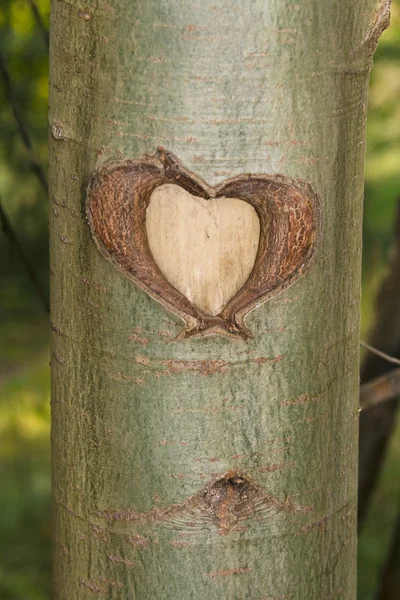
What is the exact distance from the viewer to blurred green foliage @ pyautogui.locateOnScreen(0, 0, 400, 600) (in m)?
3.31

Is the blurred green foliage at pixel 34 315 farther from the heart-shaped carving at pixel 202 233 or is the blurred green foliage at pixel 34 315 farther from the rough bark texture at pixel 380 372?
the heart-shaped carving at pixel 202 233

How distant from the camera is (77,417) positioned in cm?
99

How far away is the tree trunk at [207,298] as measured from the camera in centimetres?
84

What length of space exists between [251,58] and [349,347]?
344 millimetres

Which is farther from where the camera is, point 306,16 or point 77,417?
point 77,417

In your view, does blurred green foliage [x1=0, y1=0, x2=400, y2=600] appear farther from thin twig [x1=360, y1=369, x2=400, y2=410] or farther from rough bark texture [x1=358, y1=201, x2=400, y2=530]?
thin twig [x1=360, y1=369, x2=400, y2=410]

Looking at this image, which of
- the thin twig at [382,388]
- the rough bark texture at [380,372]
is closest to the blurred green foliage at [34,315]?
the rough bark texture at [380,372]

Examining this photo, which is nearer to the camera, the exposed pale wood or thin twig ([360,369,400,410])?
the exposed pale wood

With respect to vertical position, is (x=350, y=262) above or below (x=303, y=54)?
below

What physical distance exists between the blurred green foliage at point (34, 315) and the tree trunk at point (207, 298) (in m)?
2.08

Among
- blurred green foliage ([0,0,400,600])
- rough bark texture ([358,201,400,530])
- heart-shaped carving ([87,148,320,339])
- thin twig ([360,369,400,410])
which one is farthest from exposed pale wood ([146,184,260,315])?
blurred green foliage ([0,0,400,600])

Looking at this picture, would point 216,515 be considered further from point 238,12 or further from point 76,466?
point 238,12

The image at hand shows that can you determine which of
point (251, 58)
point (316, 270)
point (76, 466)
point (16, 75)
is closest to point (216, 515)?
point (76, 466)

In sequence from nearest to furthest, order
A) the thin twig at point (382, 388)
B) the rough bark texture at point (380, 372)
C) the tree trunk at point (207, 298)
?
the tree trunk at point (207, 298)
the thin twig at point (382, 388)
the rough bark texture at point (380, 372)
